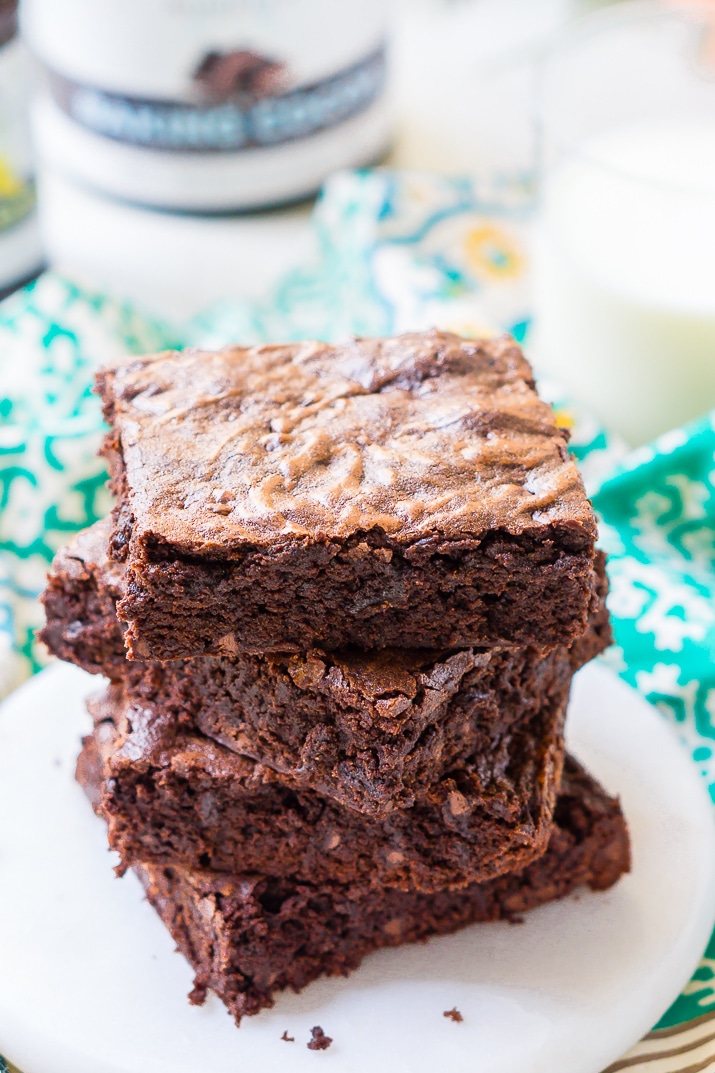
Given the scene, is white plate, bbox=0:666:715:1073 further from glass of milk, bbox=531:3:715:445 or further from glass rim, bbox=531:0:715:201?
glass rim, bbox=531:0:715:201

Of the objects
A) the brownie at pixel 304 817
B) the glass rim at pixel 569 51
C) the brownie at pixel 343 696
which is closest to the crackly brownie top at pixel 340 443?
the brownie at pixel 343 696

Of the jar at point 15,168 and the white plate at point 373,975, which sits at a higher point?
the jar at point 15,168

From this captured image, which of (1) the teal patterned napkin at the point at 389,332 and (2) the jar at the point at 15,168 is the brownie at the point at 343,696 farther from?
(2) the jar at the point at 15,168

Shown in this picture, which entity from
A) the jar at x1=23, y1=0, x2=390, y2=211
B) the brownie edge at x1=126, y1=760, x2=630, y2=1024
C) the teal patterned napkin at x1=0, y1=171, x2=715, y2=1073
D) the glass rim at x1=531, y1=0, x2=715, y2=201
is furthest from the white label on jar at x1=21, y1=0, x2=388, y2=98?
the brownie edge at x1=126, y1=760, x2=630, y2=1024

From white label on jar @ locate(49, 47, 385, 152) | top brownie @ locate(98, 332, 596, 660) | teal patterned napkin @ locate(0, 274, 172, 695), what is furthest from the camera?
white label on jar @ locate(49, 47, 385, 152)

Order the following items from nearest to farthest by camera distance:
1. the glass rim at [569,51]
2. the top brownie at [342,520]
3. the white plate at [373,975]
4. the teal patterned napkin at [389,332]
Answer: the top brownie at [342,520] → the white plate at [373,975] → the teal patterned napkin at [389,332] → the glass rim at [569,51]

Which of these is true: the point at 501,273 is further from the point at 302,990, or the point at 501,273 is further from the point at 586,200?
the point at 302,990
